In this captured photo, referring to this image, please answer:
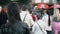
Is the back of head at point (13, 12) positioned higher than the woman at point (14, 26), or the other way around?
the back of head at point (13, 12)

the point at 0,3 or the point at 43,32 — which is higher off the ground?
the point at 0,3

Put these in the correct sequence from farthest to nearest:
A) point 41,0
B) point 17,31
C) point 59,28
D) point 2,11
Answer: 1. point 41,0
2. point 59,28
3. point 2,11
4. point 17,31

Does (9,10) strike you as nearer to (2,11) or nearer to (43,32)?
(2,11)

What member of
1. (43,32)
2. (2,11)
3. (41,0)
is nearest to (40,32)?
(43,32)

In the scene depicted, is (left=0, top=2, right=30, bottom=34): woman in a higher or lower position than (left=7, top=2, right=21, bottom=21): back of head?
lower

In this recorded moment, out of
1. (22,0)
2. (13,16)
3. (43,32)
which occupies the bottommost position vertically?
(43,32)

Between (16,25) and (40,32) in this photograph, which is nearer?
(16,25)

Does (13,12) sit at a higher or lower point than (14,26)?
higher

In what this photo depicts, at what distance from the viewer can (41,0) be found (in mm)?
24828

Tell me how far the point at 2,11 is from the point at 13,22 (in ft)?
5.06

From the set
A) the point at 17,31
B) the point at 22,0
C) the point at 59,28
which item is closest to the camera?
the point at 17,31

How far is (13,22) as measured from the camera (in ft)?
12.3

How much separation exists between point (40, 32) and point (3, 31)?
2354 millimetres

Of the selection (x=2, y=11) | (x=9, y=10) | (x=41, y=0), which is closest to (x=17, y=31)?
(x=9, y=10)
